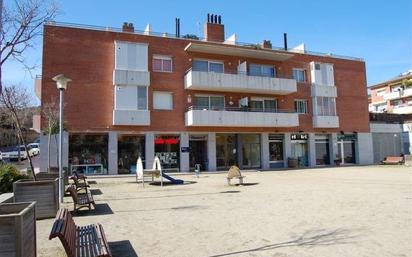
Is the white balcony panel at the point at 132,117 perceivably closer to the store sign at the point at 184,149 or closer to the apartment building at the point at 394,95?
the store sign at the point at 184,149

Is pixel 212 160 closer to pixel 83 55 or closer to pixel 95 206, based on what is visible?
pixel 83 55

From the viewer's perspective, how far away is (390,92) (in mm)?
58719

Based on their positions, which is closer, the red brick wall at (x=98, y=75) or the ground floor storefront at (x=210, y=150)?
the red brick wall at (x=98, y=75)

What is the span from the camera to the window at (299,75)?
36969 mm

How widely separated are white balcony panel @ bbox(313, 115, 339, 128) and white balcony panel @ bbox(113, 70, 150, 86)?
16366mm

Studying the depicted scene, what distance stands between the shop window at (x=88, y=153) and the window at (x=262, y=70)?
14136 mm

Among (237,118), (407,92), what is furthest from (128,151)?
(407,92)

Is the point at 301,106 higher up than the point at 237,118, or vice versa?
the point at 301,106

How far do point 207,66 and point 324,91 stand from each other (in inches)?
487

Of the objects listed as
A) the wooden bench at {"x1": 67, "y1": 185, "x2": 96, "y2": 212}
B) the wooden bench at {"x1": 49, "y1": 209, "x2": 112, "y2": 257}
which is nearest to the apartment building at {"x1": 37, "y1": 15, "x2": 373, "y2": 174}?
the wooden bench at {"x1": 67, "y1": 185, "x2": 96, "y2": 212}

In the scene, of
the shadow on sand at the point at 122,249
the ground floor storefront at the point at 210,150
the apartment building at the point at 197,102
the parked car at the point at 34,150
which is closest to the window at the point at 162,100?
the apartment building at the point at 197,102

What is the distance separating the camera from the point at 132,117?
28.5 m

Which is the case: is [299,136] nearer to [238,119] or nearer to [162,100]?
[238,119]

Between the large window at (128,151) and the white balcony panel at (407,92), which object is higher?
the white balcony panel at (407,92)
